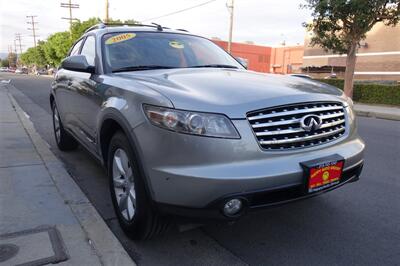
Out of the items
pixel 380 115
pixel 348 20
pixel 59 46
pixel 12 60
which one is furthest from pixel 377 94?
pixel 12 60

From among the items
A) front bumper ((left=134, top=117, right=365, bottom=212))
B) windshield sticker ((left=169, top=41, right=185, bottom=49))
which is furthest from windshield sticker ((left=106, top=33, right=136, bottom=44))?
front bumper ((left=134, top=117, right=365, bottom=212))

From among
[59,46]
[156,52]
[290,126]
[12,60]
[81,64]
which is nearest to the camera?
[290,126]

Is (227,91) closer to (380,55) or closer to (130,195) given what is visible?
(130,195)

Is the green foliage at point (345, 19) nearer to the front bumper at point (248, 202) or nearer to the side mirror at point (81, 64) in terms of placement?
the side mirror at point (81, 64)

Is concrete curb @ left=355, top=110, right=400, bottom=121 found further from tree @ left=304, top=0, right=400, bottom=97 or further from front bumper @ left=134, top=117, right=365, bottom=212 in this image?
front bumper @ left=134, top=117, right=365, bottom=212

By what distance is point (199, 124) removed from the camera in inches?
95.0

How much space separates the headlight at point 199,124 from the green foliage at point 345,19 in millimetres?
14913

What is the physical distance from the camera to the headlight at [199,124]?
241 cm

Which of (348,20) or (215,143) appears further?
(348,20)

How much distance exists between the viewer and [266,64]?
230ft

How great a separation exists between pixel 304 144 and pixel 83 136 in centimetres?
259

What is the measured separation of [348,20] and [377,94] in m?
3.61

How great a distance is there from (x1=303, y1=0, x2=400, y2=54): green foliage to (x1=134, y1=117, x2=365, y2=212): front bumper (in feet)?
48.7

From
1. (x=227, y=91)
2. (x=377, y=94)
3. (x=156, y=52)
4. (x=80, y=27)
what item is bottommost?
(x=377, y=94)
